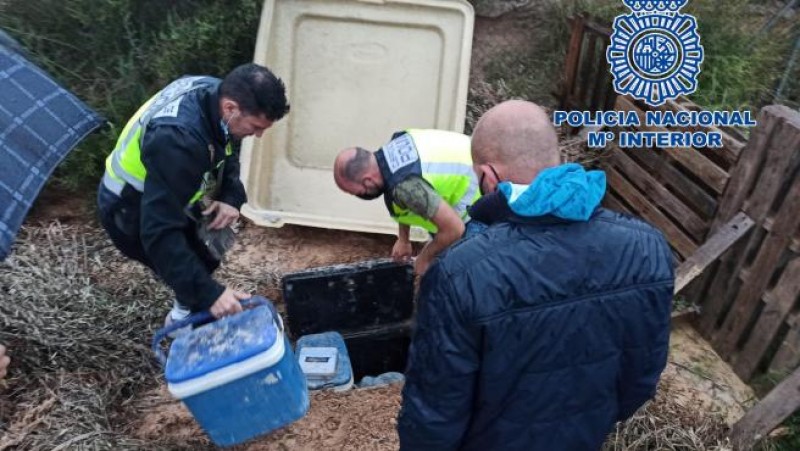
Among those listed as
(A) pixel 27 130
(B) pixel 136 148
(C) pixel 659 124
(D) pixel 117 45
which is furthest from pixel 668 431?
(D) pixel 117 45

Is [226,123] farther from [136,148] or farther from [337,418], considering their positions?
[337,418]

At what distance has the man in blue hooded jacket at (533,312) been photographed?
1350 millimetres

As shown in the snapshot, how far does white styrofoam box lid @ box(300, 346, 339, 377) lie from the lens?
294 centimetres

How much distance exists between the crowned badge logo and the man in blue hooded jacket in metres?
2.91

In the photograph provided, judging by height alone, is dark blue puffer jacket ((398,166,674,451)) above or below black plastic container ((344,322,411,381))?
above

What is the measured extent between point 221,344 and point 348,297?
1.20 m

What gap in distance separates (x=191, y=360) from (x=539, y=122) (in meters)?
1.46

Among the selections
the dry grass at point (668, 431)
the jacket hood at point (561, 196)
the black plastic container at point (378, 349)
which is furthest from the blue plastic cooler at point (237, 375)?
the dry grass at point (668, 431)

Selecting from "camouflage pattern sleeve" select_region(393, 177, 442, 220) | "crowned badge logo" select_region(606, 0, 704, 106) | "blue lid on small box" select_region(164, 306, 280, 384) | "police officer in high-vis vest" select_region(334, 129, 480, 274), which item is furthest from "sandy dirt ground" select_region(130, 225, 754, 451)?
"crowned badge logo" select_region(606, 0, 704, 106)

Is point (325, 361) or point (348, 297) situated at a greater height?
point (348, 297)

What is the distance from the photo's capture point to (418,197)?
2.61 m

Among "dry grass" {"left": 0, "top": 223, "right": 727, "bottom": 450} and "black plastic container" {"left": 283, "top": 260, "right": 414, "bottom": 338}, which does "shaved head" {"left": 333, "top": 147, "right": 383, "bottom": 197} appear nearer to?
"black plastic container" {"left": 283, "top": 260, "right": 414, "bottom": 338}

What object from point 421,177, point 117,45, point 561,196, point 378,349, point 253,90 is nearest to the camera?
point 561,196

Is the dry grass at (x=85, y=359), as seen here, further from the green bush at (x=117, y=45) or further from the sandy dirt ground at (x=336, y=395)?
the green bush at (x=117, y=45)
